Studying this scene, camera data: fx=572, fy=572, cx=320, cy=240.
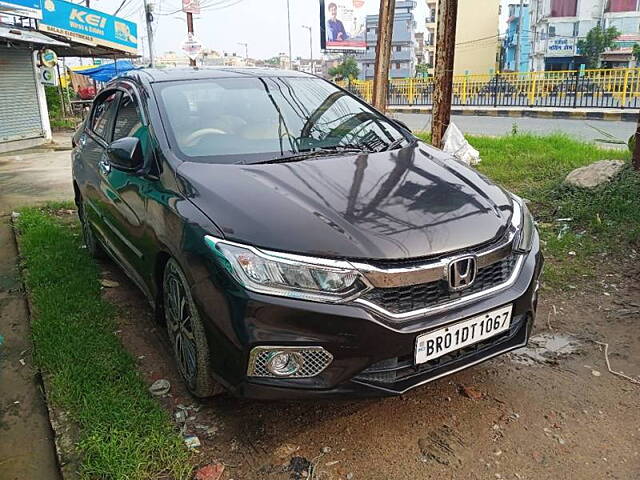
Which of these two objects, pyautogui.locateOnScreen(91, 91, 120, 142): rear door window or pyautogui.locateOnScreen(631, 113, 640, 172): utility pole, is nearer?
pyautogui.locateOnScreen(91, 91, 120, 142): rear door window

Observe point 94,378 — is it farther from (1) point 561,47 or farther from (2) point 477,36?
(2) point 477,36

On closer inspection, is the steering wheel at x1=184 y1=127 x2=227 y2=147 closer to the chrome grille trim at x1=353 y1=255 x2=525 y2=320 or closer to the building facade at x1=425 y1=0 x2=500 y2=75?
the chrome grille trim at x1=353 y1=255 x2=525 y2=320

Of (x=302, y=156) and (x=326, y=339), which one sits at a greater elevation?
(x=302, y=156)

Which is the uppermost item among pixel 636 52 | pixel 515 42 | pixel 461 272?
pixel 515 42

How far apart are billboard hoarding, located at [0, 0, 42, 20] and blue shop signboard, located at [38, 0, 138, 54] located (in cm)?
64

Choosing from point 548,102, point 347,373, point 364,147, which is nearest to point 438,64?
point 364,147

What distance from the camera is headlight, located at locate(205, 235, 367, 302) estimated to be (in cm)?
211

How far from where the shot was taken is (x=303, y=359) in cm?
215

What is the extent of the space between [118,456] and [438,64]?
246 inches

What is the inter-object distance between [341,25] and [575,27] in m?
20.0

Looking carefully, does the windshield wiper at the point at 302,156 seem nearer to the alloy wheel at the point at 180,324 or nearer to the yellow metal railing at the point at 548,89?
the alloy wheel at the point at 180,324

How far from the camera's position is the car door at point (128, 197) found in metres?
3.01

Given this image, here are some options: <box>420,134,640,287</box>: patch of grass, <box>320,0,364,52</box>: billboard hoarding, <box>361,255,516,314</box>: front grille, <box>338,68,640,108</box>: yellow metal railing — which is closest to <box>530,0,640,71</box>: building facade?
<box>320,0,364,52</box>: billboard hoarding

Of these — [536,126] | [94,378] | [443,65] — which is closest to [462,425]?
[94,378]
